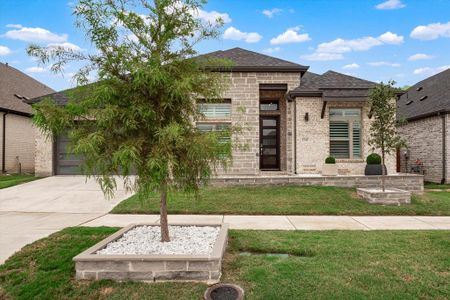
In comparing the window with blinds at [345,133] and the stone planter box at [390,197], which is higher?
the window with blinds at [345,133]

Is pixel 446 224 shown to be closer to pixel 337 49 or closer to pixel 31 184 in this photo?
pixel 31 184

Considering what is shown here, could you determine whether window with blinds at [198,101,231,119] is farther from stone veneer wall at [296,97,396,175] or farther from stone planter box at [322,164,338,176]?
stone planter box at [322,164,338,176]

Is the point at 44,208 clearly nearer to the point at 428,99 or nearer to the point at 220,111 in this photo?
the point at 220,111

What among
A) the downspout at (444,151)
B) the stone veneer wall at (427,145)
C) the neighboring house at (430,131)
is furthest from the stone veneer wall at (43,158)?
the downspout at (444,151)

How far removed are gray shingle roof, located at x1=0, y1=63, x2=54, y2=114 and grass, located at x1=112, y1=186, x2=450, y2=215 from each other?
12.6m

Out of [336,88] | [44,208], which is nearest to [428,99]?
[336,88]

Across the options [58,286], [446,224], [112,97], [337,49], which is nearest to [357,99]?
[446,224]

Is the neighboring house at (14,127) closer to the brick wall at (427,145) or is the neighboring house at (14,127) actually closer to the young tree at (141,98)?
the young tree at (141,98)

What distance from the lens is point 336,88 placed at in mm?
11773

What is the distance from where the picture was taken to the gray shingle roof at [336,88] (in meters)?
11.4

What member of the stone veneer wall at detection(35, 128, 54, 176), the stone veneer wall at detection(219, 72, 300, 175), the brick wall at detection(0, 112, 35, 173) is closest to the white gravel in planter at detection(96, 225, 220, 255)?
the stone veneer wall at detection(219, 72, 300, 175)

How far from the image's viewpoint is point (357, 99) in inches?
448

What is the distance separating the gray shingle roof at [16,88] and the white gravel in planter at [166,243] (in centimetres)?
1494

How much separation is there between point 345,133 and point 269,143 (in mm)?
3238
